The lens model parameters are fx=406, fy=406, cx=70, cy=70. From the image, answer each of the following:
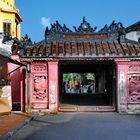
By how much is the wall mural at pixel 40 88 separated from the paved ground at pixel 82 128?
1.79 meters

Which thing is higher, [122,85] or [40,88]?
[122,85]

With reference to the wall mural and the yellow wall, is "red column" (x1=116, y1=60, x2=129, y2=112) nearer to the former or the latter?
the wall mural

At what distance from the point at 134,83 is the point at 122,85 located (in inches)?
26.4

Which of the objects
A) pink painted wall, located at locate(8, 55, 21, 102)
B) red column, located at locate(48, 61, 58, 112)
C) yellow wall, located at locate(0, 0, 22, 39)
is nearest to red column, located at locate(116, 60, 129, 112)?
red column, located at locate(48, 61, 58, 112)

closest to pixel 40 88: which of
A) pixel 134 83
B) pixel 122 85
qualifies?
pixel 122 85

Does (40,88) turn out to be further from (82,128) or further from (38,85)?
(82,128)

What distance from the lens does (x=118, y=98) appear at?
21062 mm

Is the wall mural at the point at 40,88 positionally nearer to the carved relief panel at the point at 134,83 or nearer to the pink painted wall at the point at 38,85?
the pink painted wall at the point at 38,85

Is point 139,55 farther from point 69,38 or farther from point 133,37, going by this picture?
point 133,37

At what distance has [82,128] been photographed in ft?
48.7

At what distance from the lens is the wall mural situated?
2125cm

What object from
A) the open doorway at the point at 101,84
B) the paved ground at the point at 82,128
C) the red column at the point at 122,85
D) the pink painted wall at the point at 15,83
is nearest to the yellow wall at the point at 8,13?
the open doorway at the point at 101,84

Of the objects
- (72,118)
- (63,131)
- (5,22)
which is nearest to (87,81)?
(5,22)

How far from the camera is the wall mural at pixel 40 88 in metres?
21.2
